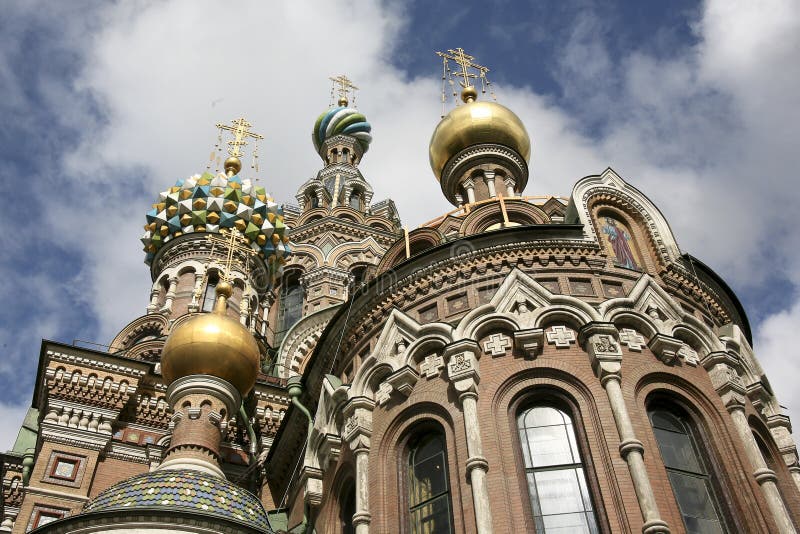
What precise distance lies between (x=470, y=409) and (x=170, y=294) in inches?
434

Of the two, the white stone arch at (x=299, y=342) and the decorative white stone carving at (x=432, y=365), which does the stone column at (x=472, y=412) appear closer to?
the decorative white stone carving at (x=432, y=365)

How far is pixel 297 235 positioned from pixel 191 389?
13.6 m

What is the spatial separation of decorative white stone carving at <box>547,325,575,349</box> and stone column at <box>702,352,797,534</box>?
4.51 feet

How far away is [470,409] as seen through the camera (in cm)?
818

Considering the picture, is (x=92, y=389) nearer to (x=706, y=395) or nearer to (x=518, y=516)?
(x=518, y=516)

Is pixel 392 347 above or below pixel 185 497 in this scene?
above

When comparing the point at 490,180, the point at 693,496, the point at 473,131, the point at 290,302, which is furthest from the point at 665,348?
the point at 290,302

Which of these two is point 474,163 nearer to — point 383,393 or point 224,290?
point 224,290

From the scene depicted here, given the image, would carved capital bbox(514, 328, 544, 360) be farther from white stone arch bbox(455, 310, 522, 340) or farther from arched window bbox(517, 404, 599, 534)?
arched window bbox(517, 404, 599, 534)

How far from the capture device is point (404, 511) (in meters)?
8.21

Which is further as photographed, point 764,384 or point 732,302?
point 732,302

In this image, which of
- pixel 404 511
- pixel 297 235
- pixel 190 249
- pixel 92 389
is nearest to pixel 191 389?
pixel 92 389

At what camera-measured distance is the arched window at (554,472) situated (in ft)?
24.5

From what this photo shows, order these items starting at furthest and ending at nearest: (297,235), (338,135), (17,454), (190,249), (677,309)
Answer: (338,135), (297,235), (190,249), (17,454), (677,309)
